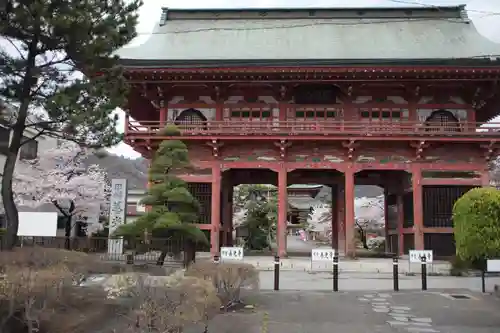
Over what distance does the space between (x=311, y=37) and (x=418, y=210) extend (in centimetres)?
1124

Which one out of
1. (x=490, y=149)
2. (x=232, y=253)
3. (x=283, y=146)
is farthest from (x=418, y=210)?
(x=232, y=253)

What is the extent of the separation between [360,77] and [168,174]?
1033cm

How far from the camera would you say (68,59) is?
11.9 m

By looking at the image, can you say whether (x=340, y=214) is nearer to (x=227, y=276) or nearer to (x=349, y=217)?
(x=349, y=217)

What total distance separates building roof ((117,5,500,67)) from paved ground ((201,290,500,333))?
12.6m

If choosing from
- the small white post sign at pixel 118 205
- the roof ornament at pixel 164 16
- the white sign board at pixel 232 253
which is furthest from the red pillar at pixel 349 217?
the roof ornament at pixel 164 16

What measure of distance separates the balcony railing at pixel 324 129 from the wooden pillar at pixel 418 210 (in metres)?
2.21

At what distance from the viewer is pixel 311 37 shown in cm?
2617

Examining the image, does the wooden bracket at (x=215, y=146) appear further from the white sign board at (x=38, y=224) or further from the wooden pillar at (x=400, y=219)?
the wooden pillar at (x=400, y=219)

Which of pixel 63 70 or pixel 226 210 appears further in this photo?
pixel 226 210

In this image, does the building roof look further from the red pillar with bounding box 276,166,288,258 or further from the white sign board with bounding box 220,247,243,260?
the white sign board with bounding box 220,247,243,260

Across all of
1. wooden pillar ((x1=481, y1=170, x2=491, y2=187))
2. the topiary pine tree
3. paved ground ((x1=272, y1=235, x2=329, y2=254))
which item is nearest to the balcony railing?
wooden pillar ((x1=481, y1=170, x2=491, y2=187))

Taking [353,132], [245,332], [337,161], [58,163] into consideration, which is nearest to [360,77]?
[353,132]

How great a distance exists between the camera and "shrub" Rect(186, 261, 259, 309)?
9.12 m
